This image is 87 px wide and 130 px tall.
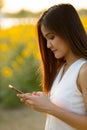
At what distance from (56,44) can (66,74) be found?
17cm

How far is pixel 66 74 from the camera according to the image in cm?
237

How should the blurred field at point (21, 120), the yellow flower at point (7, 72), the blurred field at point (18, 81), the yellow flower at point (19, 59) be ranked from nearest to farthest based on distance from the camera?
the blurred field at point (21, 120)
the blurred field at point (18, 81)
the yellow flower at point (7, 72)
the yellow flower at point (19, 59)

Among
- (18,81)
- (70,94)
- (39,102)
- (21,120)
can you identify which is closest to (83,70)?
(70,94)

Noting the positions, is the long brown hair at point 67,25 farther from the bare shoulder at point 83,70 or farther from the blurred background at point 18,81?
the blurred background at point 18,81

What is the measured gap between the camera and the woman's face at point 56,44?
2289 mm

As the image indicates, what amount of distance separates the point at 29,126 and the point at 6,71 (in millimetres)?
1093

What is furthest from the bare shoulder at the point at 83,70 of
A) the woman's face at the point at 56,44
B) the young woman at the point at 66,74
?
the woman's face at the point at 56,44

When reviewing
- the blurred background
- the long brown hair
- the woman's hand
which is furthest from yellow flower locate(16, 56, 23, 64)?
the woman's hand

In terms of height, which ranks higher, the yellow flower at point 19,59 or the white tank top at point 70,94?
the white tank top at point 70,94

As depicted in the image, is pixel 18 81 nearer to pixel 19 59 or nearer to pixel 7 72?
pixel 7 72

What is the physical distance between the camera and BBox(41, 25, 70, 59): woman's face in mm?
2289

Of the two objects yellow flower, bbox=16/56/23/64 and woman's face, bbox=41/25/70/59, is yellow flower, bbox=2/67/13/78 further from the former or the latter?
woman's face, bbox=41/25/70/59

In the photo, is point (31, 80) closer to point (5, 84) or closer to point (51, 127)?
point (5, 84)

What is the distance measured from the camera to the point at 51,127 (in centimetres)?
241
